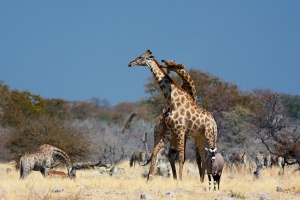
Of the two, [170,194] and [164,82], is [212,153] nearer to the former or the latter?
[170,194]

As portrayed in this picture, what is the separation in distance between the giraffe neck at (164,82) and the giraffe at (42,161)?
3.84 metres

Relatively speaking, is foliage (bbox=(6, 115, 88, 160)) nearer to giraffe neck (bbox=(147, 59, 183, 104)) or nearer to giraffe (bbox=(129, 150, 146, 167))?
giraffe (bbox=(129, 150, 146, 167))

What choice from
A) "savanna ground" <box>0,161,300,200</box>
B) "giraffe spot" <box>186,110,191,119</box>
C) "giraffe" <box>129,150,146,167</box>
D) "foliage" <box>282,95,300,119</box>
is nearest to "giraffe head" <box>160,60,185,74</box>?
"giraffe spot" <box>186,110,191,119</box>

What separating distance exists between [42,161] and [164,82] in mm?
4378

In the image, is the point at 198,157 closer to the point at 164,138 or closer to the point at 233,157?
the point at 164,138

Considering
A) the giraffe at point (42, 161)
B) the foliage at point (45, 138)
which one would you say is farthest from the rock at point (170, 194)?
the foliage at point (45, 138)

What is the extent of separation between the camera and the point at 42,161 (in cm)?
1700

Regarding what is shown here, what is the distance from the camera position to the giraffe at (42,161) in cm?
1672

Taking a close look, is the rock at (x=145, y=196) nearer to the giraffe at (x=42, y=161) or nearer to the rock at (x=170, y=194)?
the rock at (x=170, y=194)

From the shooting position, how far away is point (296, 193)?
14.4 meters

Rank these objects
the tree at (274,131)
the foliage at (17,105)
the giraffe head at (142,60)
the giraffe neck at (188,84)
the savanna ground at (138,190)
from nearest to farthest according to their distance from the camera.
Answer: the savanna ground at (138,190) < the giraffe head at (142,60) < the giraffe neck at (188,84) < the tree at (274,131) < the foliage at (17,105)

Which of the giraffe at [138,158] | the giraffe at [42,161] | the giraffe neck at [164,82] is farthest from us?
the giraffe at [138,158]

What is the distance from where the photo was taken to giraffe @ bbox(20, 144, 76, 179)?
658 inches

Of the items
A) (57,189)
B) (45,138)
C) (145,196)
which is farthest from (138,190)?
(45,138)
